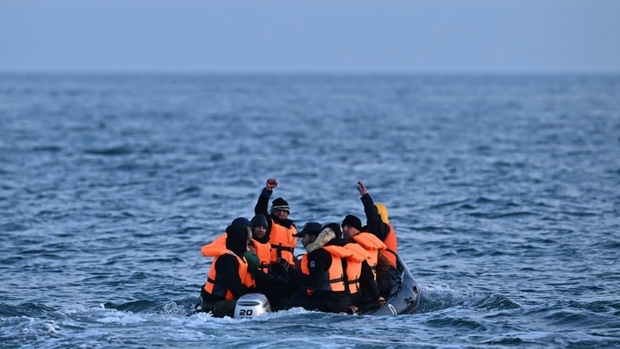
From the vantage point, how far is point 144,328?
1405 cm

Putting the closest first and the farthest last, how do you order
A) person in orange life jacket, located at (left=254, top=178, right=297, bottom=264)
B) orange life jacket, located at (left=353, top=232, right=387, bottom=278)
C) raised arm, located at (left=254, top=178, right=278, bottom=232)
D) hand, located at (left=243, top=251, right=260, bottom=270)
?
1. hand, located at (left=243, top=251, right=260, bottom=270)
2. orange life jacket, located at (left=353, top=232, right=387, bottom=278)
3. person in orange life jacket, located at (left=254, top=178, right=297, bottom=264)
4. raised arm, located at (left=254, top=178, right=278, bottom=232)

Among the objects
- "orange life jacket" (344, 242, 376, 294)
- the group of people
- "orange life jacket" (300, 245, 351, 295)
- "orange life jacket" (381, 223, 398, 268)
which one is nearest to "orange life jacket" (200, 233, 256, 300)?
the group of people

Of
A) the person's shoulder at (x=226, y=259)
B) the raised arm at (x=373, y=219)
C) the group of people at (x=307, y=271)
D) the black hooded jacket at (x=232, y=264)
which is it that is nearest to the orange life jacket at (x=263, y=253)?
the group of people at (x=307, y=271)

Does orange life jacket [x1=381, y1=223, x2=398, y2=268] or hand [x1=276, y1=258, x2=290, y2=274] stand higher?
orange life jacket [x1=381, y1=223, x2=398, y2=268]

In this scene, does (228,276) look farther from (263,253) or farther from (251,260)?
(263,253)

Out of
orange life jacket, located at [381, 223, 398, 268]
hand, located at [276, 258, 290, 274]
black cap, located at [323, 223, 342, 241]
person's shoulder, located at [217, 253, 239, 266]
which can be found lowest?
hand, located at [276, 258, 290, 274]

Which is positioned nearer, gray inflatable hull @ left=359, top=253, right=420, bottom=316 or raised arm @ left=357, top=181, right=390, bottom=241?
gray inflatable hull @ left=359, top=253, right=420, bottom=316

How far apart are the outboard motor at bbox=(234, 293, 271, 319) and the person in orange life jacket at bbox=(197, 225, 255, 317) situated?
0.40 ft

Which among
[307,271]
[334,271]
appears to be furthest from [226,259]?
[334,271]

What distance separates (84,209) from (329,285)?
1345 cm

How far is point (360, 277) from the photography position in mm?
14727

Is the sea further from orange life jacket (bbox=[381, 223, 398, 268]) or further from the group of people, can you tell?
orange life jacket (bbox=[381, 223, 398, 268])

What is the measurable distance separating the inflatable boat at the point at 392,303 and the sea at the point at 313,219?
6.0 inches

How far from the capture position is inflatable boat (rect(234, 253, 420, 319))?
1407cm
